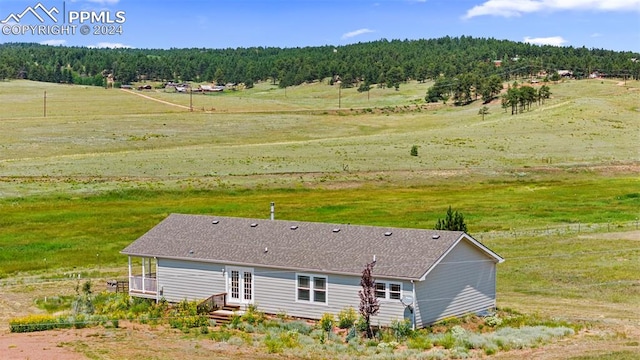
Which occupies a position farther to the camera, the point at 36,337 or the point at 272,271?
the point at 272,271

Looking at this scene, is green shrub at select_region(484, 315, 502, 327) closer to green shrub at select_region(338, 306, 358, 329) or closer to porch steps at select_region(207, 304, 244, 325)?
green shrub at select_region(338, 306, 358, 329)

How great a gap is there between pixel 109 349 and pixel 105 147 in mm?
83049

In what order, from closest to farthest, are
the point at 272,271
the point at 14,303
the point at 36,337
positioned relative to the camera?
1. the point at 36,337
2. the point at 272,271
3. the point at 14,303

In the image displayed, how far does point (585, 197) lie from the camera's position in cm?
7712

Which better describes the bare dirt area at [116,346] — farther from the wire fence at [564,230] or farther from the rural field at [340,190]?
the wire fence at [564,230]

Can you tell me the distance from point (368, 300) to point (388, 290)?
161 cm

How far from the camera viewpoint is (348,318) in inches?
1348

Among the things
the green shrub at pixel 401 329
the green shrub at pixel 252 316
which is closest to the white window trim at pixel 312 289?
the green shrub at pixel 252 316

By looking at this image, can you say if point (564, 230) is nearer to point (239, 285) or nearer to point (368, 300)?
point (239, 285)

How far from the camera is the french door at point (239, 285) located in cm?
3706

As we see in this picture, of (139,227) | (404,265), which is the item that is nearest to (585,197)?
(139,227)

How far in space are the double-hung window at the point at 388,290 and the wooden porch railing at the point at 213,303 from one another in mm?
6959

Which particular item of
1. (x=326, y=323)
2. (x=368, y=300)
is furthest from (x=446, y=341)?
(x=326, y=323)

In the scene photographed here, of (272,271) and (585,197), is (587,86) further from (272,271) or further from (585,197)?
(272,271)
